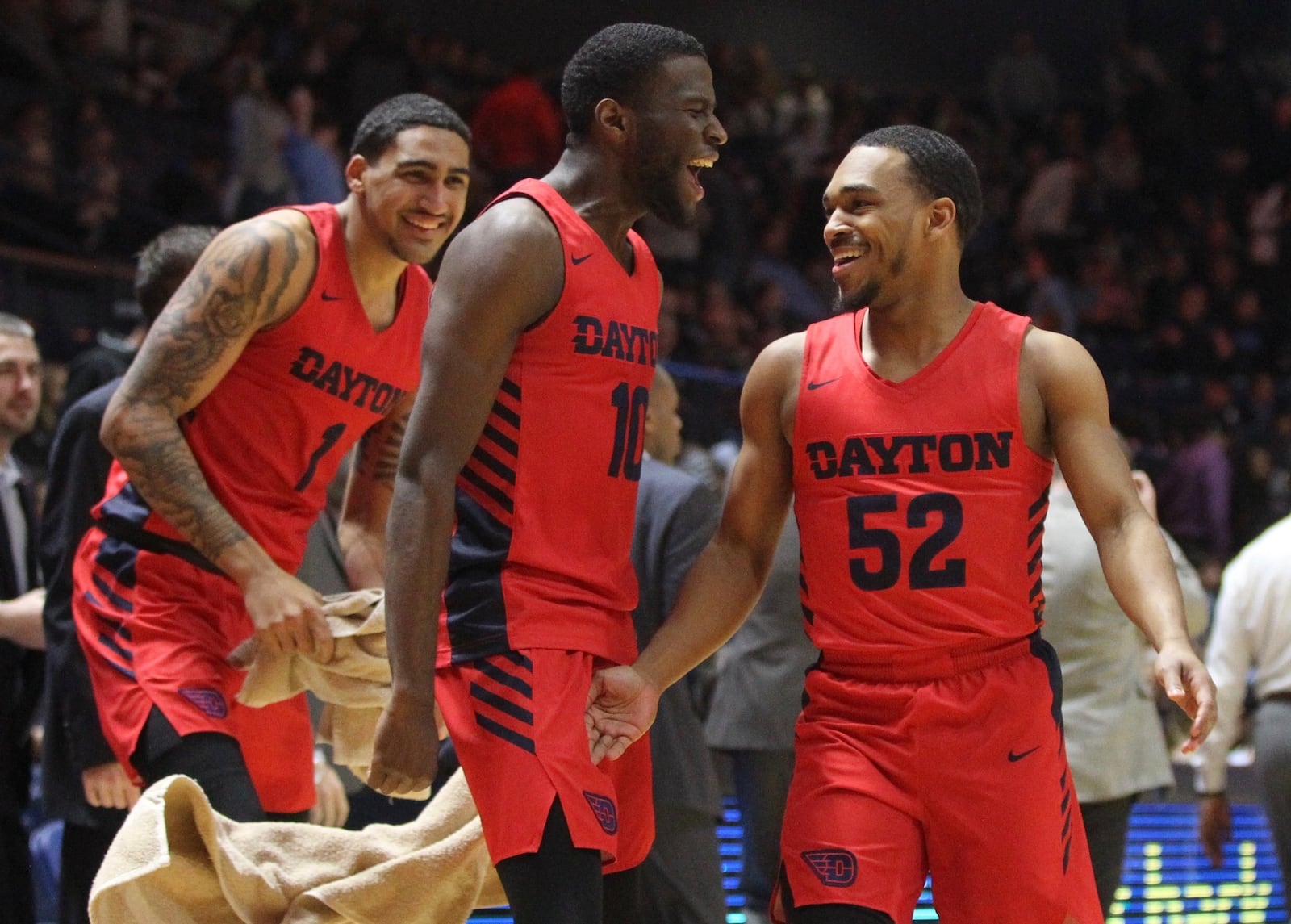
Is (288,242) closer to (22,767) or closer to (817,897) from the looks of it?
(817,897)

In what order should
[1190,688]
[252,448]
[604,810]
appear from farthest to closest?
[252,448]
[604,810]
[1190,688]

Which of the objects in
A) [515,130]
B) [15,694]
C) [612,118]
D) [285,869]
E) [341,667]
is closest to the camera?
[612,118]

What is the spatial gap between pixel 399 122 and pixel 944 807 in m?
1.98

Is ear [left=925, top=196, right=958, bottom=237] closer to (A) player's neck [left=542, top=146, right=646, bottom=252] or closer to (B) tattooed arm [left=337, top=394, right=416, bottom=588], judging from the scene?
(A) player's neck [left=542, top=146, right=646, bottom=252]

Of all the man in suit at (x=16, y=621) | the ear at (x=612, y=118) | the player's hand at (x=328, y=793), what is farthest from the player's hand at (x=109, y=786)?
the ear at (x=612, y=118)

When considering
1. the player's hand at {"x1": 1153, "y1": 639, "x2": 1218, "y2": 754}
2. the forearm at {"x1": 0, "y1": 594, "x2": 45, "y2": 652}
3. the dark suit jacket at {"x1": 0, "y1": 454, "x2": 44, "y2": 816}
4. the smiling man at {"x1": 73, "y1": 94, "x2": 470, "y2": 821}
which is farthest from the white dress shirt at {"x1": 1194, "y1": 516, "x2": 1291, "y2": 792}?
the dark suit jacket at {"x1": 0, "y1": 454, "x2": 44, "y2": 816}

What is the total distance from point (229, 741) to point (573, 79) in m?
1.58

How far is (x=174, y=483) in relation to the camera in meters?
3.50

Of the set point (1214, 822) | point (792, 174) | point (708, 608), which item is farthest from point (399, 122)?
point (792, 174)

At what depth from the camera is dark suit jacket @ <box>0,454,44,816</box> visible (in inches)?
196

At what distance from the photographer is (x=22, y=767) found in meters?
5.07

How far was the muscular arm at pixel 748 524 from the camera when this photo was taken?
10.5ft

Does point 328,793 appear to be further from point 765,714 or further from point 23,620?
point 765,714

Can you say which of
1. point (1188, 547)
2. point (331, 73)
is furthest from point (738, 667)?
point (331, 73)
